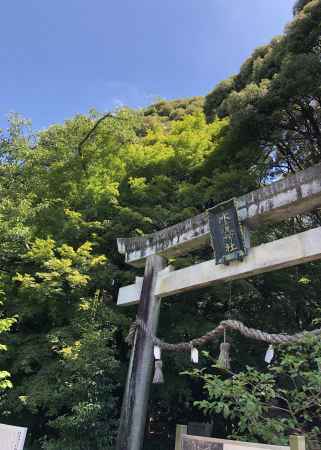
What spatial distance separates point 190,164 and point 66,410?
6.54 meters

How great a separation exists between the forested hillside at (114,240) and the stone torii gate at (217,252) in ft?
2.25

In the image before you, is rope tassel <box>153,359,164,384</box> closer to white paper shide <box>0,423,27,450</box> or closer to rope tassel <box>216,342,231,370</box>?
rope tassel <box>216,342,231,370</box>

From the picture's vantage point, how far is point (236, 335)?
866 cm

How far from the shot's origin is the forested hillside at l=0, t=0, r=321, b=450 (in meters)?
7.14

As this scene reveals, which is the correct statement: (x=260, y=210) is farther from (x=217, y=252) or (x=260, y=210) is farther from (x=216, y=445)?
(x=216, y=445)

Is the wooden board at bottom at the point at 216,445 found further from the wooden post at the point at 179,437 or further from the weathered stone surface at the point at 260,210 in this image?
the weathered stone surface at the point at 260,210

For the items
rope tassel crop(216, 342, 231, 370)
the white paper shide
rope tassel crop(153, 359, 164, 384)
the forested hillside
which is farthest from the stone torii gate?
the white paper shide

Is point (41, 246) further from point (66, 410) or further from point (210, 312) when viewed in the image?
point (210, 312)

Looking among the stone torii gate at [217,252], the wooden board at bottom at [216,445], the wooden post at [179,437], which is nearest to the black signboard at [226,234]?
the stone torii gate at [217,252]

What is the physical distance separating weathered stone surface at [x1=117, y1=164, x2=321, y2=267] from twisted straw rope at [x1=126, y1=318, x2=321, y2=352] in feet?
4.52

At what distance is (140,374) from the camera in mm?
6344

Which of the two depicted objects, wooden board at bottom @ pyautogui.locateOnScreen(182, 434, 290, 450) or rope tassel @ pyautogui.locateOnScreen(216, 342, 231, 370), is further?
rope tassel @ pyautogui.locateOnScreen(216, 342, 231, 370)

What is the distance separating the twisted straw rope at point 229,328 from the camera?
15.0ft

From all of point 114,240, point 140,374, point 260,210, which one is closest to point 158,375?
point 140,374
